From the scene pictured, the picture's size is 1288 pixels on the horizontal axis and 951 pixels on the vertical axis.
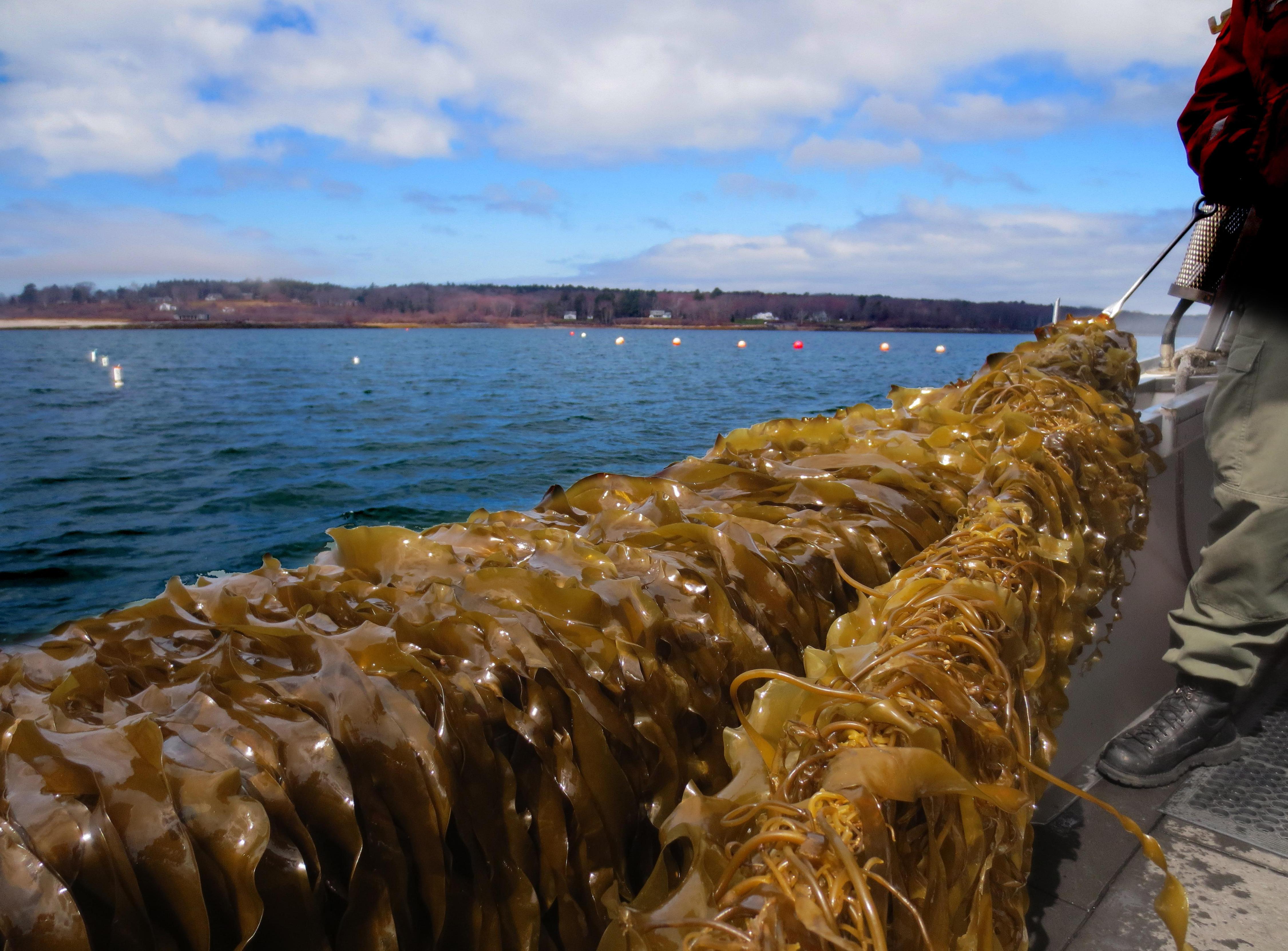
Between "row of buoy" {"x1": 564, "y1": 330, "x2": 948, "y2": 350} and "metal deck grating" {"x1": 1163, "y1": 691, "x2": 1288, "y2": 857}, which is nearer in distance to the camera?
"metal deck grating" {"x1": 1163, "y1": 691, "x2": 1288, "y2": 857}

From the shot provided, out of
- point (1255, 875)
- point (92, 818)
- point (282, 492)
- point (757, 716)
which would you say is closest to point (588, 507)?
point (757, 716)

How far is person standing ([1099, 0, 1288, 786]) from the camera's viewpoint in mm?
1818

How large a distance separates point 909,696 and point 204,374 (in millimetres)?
41384

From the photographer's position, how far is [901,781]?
0.66m

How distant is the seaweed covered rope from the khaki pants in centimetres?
78

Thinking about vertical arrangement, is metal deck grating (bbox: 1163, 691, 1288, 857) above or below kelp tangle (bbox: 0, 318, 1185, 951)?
below

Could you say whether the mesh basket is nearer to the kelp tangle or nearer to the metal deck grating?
the metal deck grating

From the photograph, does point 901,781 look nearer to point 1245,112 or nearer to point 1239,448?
point 1239,448

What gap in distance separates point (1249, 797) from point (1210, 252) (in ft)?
6.02

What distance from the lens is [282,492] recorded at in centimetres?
1283

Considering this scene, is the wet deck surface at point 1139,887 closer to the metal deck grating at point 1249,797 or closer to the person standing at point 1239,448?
the metal deck grating at point 1249,797

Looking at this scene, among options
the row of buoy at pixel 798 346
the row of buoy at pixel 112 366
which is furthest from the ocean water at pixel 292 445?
the row of buoy at pixel 798 346

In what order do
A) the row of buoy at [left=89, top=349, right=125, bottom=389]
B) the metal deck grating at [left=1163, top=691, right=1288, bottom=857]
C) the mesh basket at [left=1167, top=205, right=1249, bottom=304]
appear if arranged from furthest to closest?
1. the row of buoy at [left=89, top=349, right=125, bottom=389]
2. the mesh basket at [left=1167, top=205, right=1249, bottom=304]
3. the metal deck grating at [left=1163, top=691, right=1288, bottom=857]

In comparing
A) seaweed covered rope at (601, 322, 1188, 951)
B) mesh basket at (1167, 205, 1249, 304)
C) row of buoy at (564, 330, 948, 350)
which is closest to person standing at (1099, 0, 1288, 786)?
mesh basket at (1167, 205, 1249, 304)
